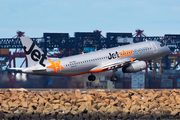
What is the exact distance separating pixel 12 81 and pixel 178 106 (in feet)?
223

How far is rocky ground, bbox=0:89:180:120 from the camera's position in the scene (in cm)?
3631

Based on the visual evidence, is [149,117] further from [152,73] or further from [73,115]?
[152,73]

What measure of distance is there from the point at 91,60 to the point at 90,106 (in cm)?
1578

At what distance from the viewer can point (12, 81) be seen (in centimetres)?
9919

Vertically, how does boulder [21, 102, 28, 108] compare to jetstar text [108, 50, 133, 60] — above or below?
below

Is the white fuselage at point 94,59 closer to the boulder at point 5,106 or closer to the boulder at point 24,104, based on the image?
the boulder at point 5,106

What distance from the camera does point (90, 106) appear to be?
39500 millimetres

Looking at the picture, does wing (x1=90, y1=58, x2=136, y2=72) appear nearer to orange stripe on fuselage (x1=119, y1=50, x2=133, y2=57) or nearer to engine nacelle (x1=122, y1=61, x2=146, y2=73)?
orange stripe on fuselage (x1=119, y1=50, x2=133, y2=57)

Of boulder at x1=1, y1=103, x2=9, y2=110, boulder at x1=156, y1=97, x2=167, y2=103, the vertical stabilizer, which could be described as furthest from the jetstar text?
boulder at x1=1, y1=103, x2=9, y2=110

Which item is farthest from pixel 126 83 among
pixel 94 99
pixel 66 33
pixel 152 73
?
pixel 94 99

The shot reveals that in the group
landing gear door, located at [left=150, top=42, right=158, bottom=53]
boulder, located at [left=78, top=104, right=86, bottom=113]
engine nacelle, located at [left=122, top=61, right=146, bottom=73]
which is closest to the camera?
boulder, located at [left=78, top=104, right=86, bottom=113]

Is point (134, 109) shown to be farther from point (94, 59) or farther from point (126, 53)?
point (126, 53)

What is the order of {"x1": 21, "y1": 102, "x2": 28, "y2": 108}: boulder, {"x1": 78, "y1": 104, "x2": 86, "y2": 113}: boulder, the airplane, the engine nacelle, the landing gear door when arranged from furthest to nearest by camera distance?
the landing gear door < the engine nacelle < the airplane < {"x1": 21, "y1": 102, "x2": 28, "y2": 108}: boulder < {"x1": 78, "y1": 104, "x2": 86, "y2": 113}: boulder

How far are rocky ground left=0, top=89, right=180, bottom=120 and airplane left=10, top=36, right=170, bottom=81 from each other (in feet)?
18.0
